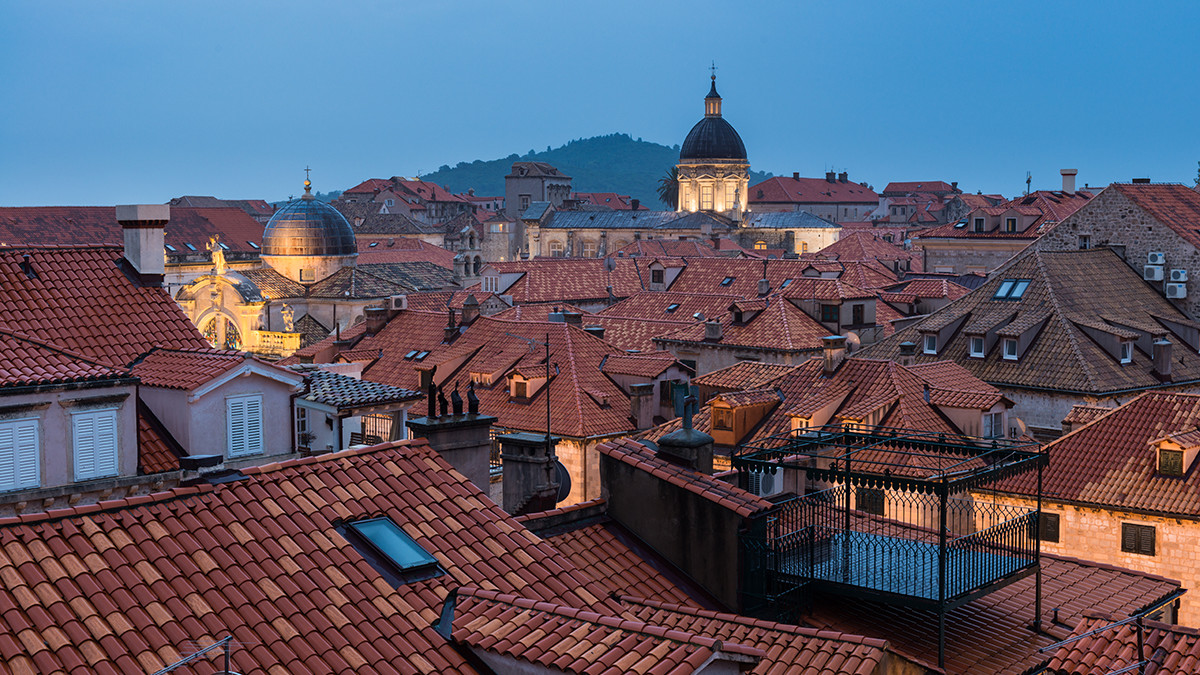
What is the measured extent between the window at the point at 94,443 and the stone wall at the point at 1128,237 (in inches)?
1734

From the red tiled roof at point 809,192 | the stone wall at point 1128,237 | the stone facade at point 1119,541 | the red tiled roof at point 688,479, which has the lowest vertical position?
the stone facade at point 1119,541

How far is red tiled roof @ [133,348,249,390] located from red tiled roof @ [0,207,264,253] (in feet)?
196

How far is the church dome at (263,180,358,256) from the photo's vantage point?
235 ft

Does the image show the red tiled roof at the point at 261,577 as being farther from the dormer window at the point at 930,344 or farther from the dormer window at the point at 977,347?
the dormer window at the point at 930,344

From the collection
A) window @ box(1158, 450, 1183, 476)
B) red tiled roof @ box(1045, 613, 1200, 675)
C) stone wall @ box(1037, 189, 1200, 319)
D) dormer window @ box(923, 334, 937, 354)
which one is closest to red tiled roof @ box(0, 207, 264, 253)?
dormer window @ box(923, 334, 937, 354)

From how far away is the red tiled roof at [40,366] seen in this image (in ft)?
56.7

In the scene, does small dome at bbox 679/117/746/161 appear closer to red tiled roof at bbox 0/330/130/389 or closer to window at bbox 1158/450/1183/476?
window at bbox 1158/450/1183/476

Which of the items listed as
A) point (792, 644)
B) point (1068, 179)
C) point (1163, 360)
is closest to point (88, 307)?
point (792, 644)

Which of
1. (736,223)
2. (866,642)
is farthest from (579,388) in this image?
(736,223)

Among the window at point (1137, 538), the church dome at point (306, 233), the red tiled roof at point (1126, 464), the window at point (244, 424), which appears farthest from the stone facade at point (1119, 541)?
the church dome at point (306, 233)

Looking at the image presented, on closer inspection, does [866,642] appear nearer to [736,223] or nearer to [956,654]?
[956,654]

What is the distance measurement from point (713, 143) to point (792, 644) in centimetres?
15336

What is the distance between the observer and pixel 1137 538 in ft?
102

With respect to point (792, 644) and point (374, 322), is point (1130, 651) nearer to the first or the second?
point (792, 644)
